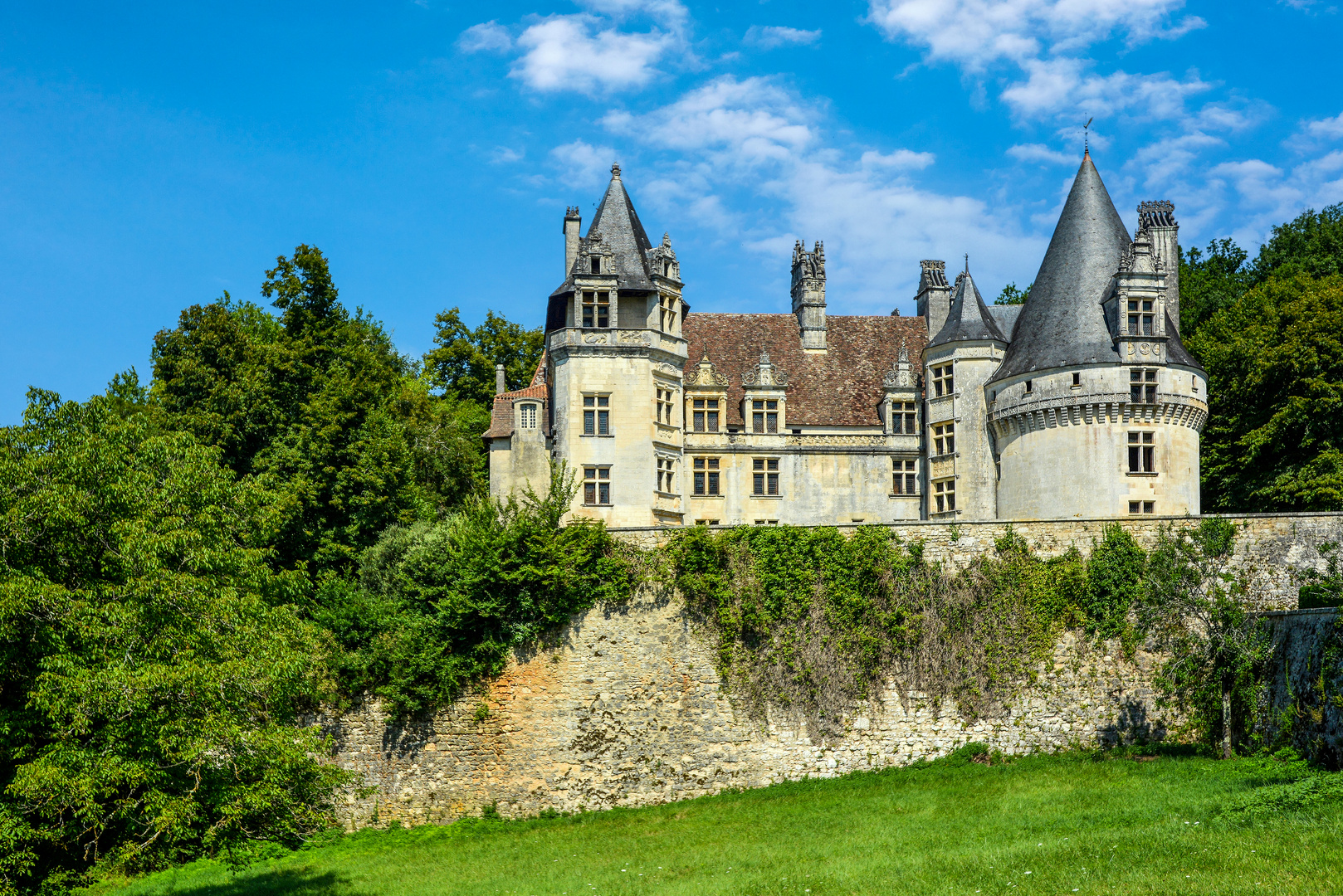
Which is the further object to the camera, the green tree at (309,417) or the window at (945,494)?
the window at (945,494)

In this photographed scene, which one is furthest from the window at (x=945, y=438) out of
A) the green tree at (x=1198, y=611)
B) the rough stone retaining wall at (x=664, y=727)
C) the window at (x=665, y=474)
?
the green tree at (x=1198, y=611)

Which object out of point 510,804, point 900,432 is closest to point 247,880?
point 510,804

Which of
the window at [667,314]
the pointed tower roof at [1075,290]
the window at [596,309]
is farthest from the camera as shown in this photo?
the window at [667,314]

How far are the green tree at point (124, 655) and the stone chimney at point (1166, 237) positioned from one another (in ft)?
99.0

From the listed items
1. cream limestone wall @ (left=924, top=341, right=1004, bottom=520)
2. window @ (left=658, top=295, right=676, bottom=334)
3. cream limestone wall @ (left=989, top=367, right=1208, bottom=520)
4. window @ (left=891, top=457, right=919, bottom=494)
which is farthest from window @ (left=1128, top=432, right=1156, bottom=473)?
window @ (left=658, top=295, right=676, bottom=334)

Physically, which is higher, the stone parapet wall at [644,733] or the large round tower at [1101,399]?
the large round tower at [1101,399]

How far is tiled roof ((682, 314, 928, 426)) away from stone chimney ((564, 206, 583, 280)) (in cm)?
508

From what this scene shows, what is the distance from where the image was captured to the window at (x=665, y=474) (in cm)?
3844

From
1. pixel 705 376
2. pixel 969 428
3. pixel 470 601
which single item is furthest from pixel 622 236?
pixel 470 601

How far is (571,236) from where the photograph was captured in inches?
1590

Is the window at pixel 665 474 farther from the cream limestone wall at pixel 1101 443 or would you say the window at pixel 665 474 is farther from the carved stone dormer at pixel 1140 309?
the carved stone dormer at pixel 1140 309

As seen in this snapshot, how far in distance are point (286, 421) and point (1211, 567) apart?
25429 mm

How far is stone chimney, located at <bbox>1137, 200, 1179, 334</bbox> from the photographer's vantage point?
3969 cm

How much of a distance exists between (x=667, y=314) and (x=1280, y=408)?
19.6 metres
